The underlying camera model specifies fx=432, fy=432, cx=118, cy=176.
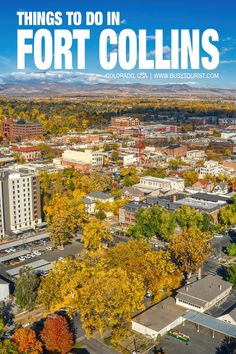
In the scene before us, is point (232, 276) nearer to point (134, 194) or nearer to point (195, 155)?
point (134, 194)

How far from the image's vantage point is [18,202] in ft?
89.0

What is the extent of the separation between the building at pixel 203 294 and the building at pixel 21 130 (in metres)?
49.3

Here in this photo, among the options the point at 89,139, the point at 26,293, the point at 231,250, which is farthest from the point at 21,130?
the point at 26,293

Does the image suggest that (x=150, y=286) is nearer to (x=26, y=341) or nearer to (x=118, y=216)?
(x=26, y=341)

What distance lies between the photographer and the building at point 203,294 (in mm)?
17453

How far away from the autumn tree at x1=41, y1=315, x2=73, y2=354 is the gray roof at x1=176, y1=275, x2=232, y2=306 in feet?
17.0

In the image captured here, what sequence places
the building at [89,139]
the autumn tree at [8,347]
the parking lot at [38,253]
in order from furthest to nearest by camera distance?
the building at [89,139], the parking lot at [38,253], the autumn tree at [8,347]

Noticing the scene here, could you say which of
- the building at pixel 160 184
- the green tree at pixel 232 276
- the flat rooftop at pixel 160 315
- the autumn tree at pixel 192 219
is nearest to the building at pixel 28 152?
the building at pixel 160 184

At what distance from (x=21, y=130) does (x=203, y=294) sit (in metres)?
50.8

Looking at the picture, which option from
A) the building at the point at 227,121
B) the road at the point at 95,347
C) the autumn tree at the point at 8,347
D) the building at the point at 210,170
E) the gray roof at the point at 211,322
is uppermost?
the building at the point at 227,121

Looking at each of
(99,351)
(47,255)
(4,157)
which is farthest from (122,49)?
(4,157)

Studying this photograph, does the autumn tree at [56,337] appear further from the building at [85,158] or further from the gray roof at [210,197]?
the building at [85,158]

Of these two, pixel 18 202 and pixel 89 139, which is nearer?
pixel 18 202

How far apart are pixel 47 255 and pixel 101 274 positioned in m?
8.50
